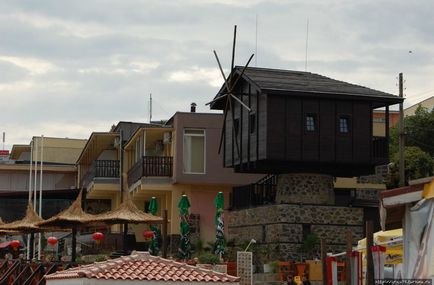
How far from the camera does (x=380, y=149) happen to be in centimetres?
3856

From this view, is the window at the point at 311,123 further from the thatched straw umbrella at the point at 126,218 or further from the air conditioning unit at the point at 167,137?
the air conditioning unit at the point at 167,137

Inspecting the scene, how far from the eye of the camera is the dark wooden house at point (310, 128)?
37031 millimetres

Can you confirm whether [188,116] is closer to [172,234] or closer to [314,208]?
[172,234]

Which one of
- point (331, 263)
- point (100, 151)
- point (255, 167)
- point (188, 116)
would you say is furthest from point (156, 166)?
point (331, 263)

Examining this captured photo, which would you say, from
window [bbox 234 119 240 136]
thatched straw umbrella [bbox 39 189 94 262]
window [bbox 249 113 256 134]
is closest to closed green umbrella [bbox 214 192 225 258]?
window [bbox 249 113 256 134]

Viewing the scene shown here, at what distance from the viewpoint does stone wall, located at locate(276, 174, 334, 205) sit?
126ft

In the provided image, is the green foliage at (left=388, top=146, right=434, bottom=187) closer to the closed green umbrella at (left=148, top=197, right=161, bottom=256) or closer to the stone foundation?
the stone foundation

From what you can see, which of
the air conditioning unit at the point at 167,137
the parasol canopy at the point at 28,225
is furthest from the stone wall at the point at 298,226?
the air conditioning unit at the point at 167,137

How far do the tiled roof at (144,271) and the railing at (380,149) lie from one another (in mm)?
15610

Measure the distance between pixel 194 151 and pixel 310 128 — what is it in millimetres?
9939

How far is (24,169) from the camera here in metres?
67.9

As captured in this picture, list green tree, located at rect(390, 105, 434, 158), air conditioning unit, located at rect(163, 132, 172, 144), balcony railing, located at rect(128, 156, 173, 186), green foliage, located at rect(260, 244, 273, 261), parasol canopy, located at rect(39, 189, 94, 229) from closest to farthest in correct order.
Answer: parasol canopy, located at rect(39, 189, 94, 229)
green foliage, located at rect(260, 244, 273, 261)
balcony railing, located at rect(128, 156, 173, 186)
air conditioning unit, located at rect(163, 132, 172, 144)
green tree, located at rect(390, 105, 434, 158)

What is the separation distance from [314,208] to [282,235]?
5.79ft

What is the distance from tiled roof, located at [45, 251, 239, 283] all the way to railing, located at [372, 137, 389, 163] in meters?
15.6
